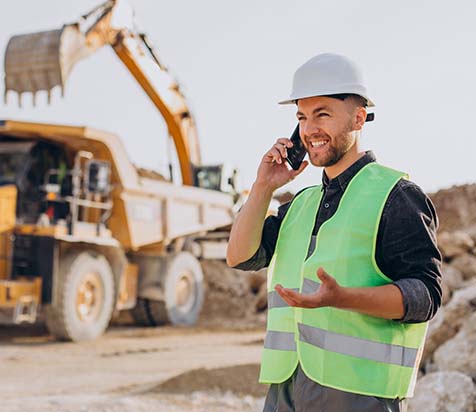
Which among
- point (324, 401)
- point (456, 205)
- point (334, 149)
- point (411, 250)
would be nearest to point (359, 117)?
point (334, 149)

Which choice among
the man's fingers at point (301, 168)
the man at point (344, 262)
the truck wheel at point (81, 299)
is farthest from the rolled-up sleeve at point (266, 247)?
the truck wheel at point (81, 299)

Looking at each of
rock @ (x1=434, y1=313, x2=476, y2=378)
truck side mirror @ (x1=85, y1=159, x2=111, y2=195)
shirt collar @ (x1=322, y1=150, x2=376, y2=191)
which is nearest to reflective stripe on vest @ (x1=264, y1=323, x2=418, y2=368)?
shirt collar @ (x1=322, y1=150, x2=376, y2=191)

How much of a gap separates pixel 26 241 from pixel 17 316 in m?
1.05

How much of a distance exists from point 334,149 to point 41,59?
8.97m

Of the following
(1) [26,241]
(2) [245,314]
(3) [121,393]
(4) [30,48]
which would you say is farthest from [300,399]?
(2) [245,314]

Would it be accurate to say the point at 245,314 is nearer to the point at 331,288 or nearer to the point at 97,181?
the point at 97,181

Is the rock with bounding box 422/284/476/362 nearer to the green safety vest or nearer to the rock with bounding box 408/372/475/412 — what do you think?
the rock with bounding box 408/372/475/412

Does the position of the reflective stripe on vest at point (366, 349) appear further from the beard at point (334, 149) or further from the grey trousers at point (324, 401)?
the beard at point (334, 149)

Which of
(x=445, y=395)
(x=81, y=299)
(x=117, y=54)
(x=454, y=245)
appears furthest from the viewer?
(x=454, y=245)

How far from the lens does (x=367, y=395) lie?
2.23 meters

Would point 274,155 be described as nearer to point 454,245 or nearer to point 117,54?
point 117,54

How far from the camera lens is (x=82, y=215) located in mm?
10688

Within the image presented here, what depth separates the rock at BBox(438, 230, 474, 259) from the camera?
602 inches

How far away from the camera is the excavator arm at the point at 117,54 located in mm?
10750
